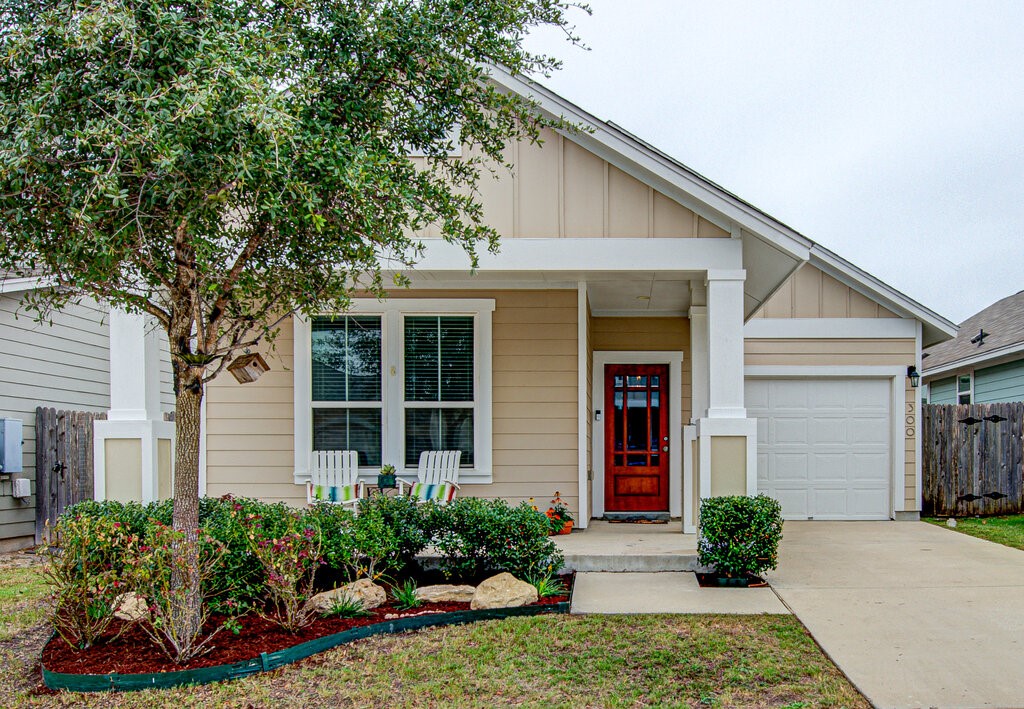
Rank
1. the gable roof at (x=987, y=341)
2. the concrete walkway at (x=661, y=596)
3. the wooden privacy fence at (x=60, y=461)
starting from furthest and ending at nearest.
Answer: the gable roof at (x=987, y=341) → the wooden privacy fence at (x=60, y=461) → the concrete walkway at (x=661, y=596)

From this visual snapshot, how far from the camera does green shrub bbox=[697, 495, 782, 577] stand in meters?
6.19

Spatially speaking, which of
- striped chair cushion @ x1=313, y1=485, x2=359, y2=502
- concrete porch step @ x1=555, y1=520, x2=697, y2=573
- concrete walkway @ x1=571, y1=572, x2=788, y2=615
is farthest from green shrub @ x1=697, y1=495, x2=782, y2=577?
striped chair cushion @ x1=313, y1=485, x2=359, y2=502

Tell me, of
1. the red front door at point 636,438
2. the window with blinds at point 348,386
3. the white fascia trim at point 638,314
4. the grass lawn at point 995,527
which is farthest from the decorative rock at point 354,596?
the grass lawn at point 995,527

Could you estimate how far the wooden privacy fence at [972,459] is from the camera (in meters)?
11.8

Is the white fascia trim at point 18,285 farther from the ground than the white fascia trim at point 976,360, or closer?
farther from the ground

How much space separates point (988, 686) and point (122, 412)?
21.3 ft

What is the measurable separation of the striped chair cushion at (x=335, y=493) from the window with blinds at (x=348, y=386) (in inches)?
18.5

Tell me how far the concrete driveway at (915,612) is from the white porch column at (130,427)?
204 inches

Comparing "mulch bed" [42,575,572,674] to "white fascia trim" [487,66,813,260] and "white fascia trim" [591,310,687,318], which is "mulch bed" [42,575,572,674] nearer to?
"white fascia trim" [487,66,813,260]

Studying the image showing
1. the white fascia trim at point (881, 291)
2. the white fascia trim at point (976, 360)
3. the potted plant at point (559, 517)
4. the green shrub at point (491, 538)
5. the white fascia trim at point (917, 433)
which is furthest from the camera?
the white fascia trim at point (976, 360)

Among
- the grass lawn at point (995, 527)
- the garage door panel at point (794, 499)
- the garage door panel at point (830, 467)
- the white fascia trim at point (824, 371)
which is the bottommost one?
the grass lawn at point (995, 527)

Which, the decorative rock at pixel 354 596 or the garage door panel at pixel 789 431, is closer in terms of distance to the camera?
the decorative rock at pixel 354 596

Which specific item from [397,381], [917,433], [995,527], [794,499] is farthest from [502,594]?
[995,527]

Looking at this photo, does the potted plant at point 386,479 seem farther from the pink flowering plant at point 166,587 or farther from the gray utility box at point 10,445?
the gray utility box at point 10,445
